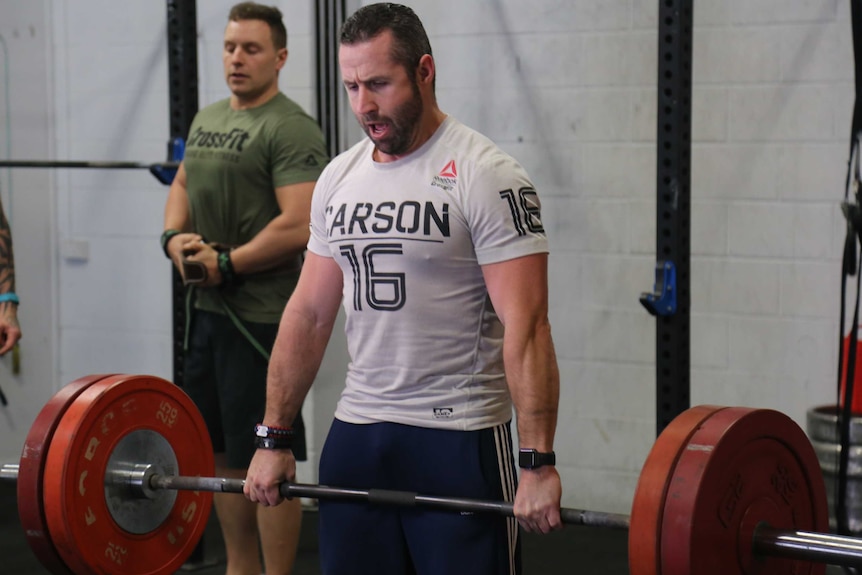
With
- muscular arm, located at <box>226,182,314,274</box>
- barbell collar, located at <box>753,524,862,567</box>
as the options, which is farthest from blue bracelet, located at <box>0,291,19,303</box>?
barbell collar, located at <box>753,524,862,567</box>

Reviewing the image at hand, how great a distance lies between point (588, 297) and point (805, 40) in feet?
3.19

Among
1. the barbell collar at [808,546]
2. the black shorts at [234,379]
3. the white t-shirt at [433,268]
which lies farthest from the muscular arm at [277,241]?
the barbell collar at [808,546]

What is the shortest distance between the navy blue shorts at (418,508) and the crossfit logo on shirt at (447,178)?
0.39 m

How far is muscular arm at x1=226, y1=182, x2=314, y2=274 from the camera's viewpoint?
2.81 m

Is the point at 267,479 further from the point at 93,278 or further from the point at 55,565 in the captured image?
the point at 93,278

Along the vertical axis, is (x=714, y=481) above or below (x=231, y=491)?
above

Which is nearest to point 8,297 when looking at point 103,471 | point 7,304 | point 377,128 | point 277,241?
point 7,304

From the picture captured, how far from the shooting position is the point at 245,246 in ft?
9.27

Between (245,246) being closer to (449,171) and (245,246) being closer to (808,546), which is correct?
(449,171)

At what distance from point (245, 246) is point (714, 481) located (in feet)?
4.90

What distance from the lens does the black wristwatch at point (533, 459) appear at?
1774 millimetres

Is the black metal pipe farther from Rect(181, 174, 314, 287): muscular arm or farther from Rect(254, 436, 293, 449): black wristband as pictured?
Rect(254, 436, 293, 449): black wristband

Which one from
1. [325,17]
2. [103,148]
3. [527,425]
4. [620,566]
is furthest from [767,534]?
[103,148]

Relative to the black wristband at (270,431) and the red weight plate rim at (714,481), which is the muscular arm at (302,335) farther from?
the red weight plate rim at (714,481)
